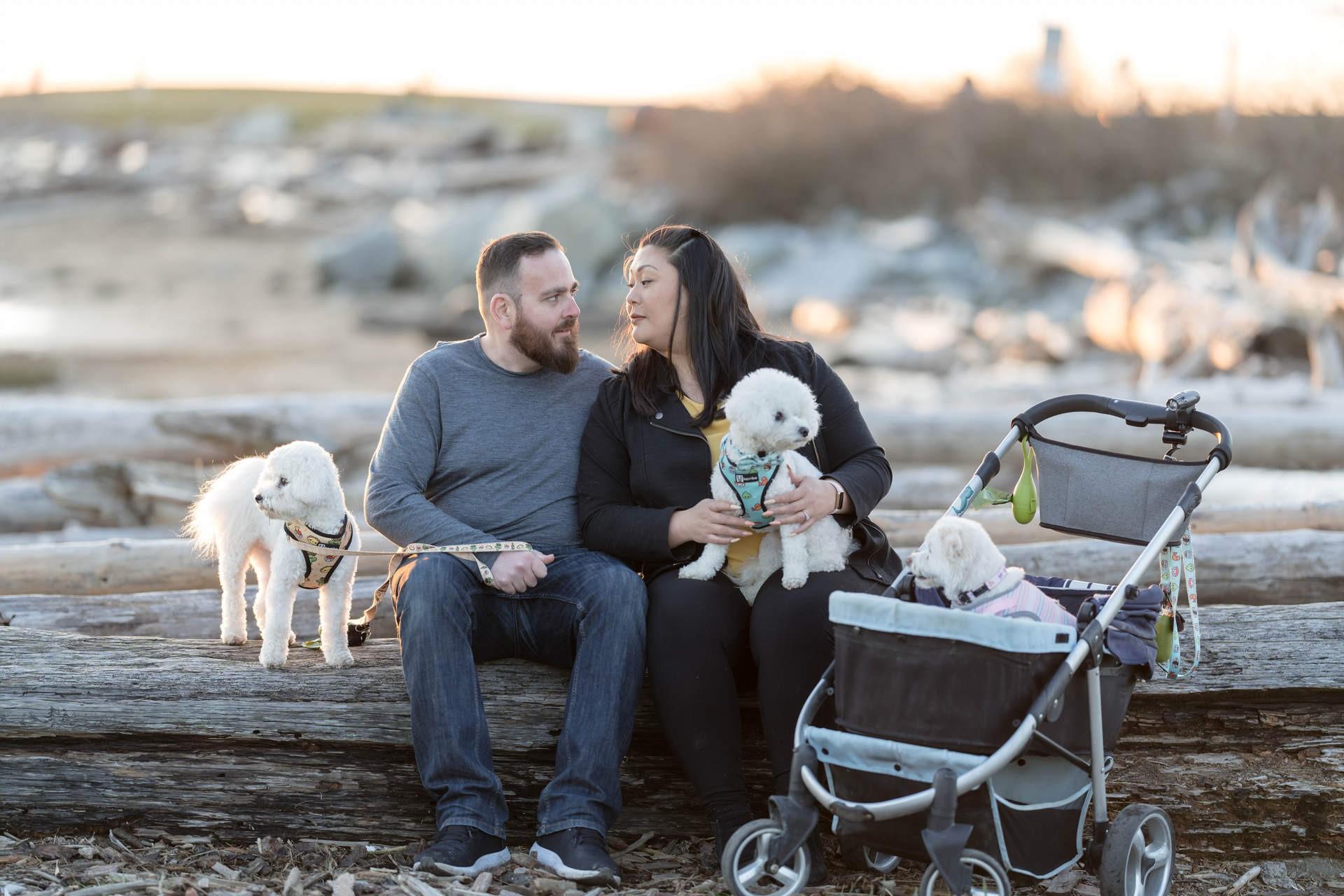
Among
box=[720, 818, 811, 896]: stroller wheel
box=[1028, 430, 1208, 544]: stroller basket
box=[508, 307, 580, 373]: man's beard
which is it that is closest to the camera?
box=[720, 818, 811, 896]: stroller wheel

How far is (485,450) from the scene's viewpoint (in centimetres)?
424

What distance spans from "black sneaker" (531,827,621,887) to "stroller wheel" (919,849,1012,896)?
90 cm

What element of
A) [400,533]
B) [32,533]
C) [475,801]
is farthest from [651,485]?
[32,533]

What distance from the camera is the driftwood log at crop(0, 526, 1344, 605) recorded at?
555cm

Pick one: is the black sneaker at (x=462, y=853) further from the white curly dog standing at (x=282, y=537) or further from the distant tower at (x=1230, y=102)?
the distant tower at (x=1230, y=102)

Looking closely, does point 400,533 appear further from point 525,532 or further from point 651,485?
point 651,485

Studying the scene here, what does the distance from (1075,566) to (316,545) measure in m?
3.33

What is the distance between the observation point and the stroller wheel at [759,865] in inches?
125

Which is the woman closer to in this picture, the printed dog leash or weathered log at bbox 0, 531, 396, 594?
the printed dog leash

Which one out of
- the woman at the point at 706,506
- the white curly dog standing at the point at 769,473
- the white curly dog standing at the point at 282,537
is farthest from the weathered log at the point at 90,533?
the white curly dog standing at the point at 769,473

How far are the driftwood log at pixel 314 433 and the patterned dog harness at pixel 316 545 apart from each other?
4300 millimetres

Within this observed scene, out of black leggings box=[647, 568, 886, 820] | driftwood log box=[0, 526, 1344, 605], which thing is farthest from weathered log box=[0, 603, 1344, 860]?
driftwood log box=[0, 526, 1344, 605]

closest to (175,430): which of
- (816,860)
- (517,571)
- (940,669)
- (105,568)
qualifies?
(105,568)

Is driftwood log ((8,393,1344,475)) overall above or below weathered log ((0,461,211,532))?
above
